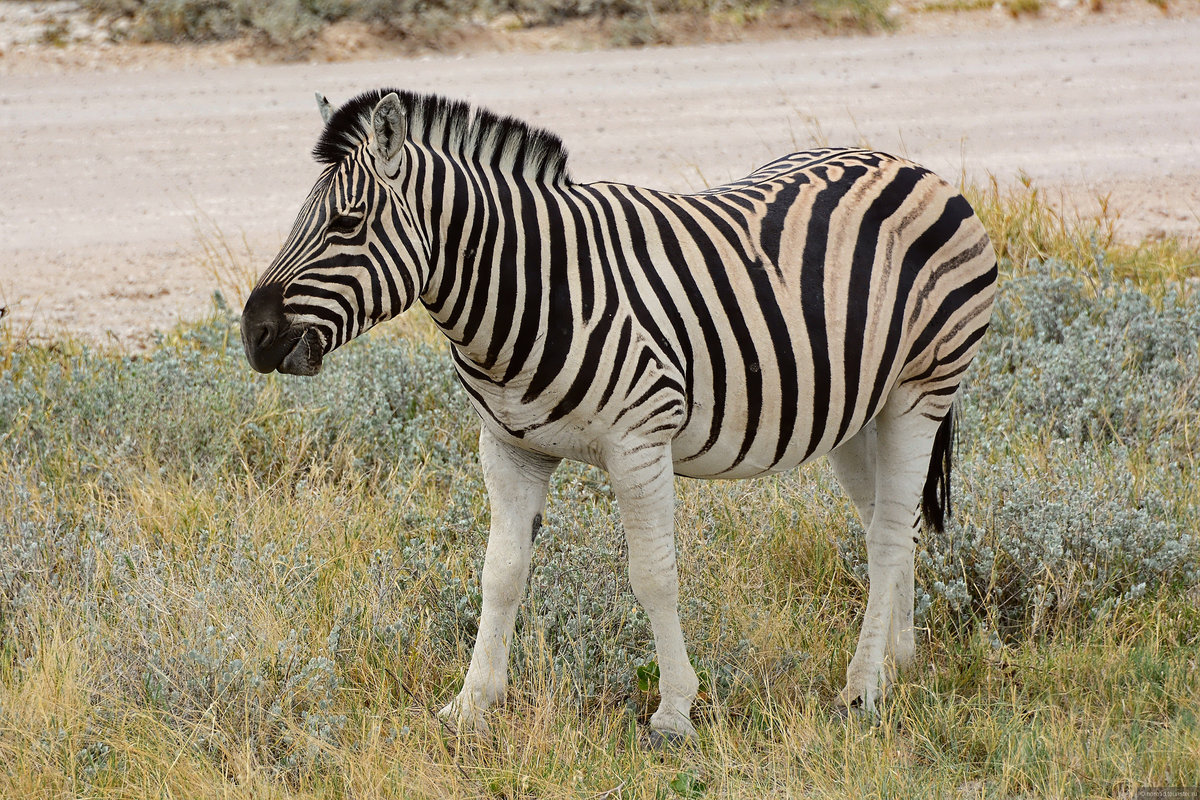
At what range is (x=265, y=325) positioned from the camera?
110 inches

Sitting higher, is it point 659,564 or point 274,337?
point 274,337

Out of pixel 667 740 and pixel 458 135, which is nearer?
pixel 458 135

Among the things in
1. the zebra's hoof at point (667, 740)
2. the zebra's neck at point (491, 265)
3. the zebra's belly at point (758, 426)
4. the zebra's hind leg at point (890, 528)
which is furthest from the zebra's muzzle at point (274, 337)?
the zebra's hind leg at point (890, 528)

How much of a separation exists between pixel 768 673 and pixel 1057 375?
247 cm

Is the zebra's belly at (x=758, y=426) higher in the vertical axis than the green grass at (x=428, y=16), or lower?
lower

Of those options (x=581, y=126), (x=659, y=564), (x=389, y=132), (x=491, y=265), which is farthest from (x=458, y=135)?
(x=581, y=126)

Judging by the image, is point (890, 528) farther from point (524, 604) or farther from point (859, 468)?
point (524, 604)

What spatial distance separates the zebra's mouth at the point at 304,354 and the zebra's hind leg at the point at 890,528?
1.85 m

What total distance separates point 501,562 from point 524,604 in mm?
614

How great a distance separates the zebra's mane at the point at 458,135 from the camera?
2924 mm

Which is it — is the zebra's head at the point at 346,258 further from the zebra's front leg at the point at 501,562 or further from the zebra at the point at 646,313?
the zebra's front leg at the point at 501,562

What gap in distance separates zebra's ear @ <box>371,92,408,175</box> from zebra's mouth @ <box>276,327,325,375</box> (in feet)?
1.45

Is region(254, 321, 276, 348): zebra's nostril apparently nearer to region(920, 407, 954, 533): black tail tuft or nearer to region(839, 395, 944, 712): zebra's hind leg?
region(839, 395, 944, 712): zebra's hind leg

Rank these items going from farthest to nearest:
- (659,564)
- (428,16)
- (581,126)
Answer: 1. (428,16)
2. (581,126)
3. (659,564)
